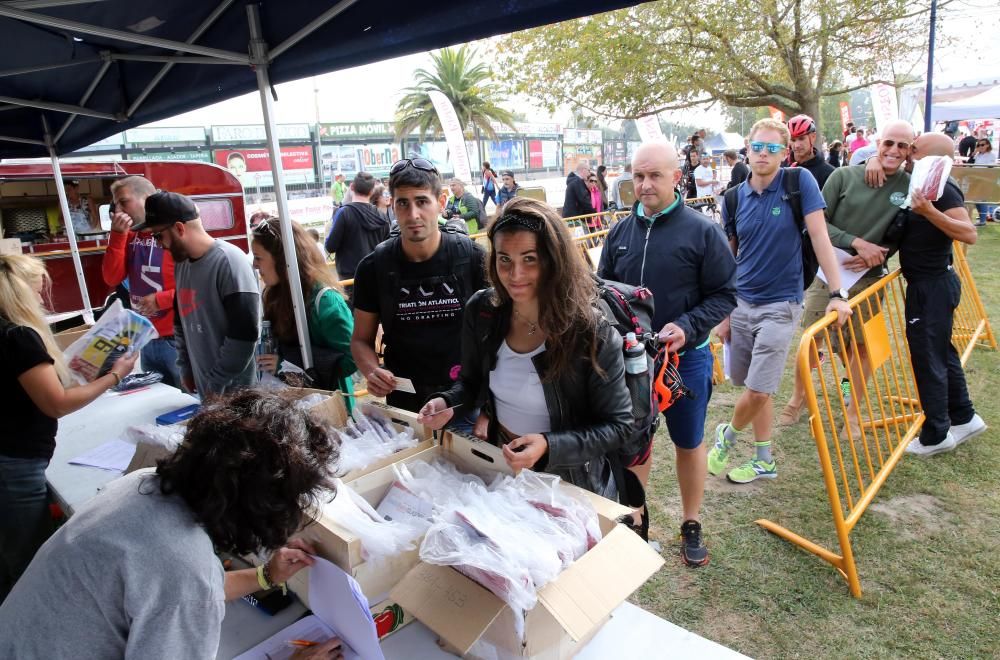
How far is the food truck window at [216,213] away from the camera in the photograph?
333 inches

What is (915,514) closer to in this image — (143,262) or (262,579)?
(262,579)

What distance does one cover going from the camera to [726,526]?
332cm

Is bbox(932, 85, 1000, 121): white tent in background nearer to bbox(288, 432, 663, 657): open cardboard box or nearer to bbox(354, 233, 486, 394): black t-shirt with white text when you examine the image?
bbox(354, 233, 486, 394): black t-shirt with white text

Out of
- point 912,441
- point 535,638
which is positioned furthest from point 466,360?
point 912,441

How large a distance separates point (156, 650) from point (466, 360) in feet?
4.24

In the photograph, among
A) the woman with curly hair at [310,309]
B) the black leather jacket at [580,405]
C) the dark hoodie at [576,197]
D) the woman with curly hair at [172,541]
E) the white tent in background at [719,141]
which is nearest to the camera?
the woman with curly hair at [172,541]

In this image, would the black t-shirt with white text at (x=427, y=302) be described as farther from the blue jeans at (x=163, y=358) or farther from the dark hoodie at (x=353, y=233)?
the dark hoodie at (x=353, y=233)

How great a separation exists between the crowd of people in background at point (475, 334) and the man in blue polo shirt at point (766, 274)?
0.01 meters

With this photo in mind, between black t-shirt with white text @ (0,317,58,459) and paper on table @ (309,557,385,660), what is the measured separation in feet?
4.92

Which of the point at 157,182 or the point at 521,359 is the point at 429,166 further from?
the point at 157,182

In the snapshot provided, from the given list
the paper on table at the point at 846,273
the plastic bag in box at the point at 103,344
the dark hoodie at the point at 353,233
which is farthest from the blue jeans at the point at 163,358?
the paper on table at the point at 846,273

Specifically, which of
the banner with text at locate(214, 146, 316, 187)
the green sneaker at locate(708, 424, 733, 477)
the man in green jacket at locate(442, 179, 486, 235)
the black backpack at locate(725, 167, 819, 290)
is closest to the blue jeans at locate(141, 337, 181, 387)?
the green sneaker at locate(708, 424, 733, 477)

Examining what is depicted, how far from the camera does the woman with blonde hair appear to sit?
82.5 inches

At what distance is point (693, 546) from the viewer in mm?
3027
